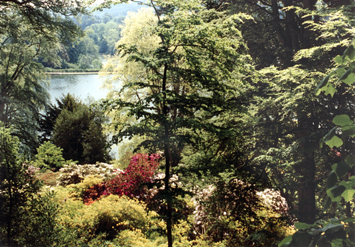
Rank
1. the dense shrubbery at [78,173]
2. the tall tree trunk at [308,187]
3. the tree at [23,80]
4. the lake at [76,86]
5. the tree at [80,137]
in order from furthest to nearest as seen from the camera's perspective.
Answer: the lake at [76,86] → the tree at [80,137] → the tree at [23,80] → the dense shrubbery at [78,173] → the tall tree trunk at [308,187]

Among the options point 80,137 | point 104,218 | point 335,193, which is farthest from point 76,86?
point 335,193

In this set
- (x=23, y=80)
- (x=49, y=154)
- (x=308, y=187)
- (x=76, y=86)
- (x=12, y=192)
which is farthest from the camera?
(x=76, y=86)

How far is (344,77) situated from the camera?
89 centimetres

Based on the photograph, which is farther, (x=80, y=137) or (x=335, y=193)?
(x=80, y=137)

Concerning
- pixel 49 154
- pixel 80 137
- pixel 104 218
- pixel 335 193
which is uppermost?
pixel 335 193

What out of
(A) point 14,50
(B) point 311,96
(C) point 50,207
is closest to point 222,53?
(B) point 311,96

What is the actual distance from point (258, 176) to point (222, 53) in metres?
2.35

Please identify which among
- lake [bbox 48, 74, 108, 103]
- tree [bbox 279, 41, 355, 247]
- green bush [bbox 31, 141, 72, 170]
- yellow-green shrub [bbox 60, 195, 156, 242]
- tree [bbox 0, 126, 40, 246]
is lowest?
yellow-green shrub [bbox 60, 195, 156, 242]

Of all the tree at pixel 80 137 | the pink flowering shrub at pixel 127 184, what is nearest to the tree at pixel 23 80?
the tree at pixel 80 137

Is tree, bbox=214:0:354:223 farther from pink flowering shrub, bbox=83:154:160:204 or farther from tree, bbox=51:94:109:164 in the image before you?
tree, bbox=51:94:109:164

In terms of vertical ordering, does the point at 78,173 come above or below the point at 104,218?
above

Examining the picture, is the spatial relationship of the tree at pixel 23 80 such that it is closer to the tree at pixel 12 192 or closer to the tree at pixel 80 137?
the tree at pixel 80 137

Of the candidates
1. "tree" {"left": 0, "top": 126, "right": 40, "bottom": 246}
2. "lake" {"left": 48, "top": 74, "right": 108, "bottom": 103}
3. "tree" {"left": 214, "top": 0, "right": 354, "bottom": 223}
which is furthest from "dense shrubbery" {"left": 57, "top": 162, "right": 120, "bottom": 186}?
"lake" {"left": 48, "top": 74, "right": 108, "bottom": 103}

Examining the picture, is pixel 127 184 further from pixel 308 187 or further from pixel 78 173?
pixel 308 187
